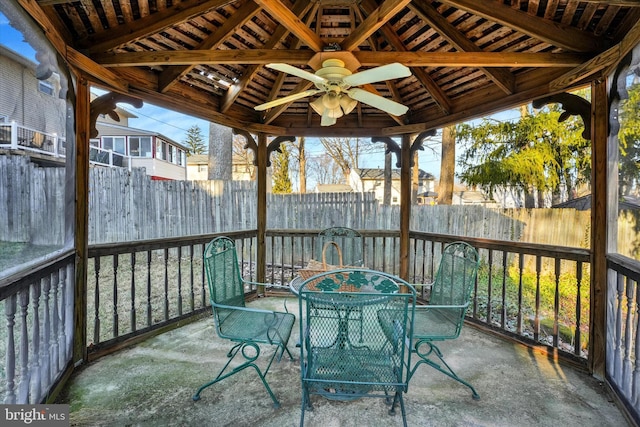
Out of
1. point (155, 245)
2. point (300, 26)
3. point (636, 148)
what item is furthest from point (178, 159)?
point (636, 148)

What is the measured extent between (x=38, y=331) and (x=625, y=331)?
12.5 ft

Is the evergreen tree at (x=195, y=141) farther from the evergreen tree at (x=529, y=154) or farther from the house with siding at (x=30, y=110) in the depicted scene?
the house with siding at (x=30, y=110)

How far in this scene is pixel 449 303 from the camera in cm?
241

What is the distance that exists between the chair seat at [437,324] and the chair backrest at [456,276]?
0.08 metres

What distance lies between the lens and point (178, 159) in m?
17.2

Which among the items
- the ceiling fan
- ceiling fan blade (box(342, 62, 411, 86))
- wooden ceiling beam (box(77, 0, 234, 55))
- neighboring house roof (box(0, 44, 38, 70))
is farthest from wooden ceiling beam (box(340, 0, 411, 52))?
neighboring house roof (box(0, 44, 38, 70))

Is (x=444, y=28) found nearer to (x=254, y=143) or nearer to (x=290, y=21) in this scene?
(x=290, y=21)

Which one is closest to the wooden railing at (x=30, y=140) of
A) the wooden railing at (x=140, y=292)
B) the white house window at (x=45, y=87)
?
the white house window at (x=45, y=87)

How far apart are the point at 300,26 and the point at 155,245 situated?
2.36 meters

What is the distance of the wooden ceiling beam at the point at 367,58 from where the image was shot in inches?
97.8

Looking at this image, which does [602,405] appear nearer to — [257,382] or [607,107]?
[607,107]

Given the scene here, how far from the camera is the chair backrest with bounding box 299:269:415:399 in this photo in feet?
5.22
